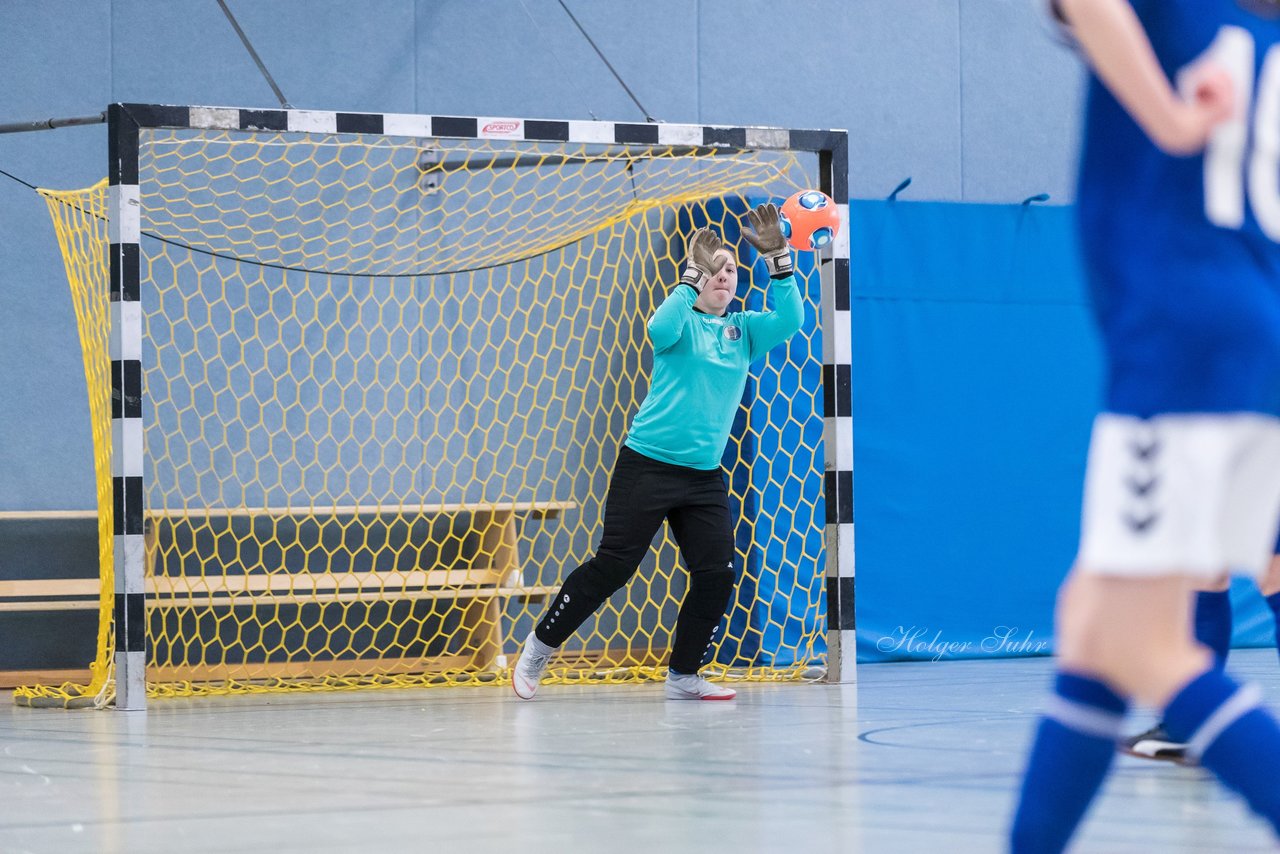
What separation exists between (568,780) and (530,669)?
98.1 inches

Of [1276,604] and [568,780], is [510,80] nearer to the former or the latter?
[568,780]

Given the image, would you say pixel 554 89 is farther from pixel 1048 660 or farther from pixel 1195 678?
pixel 1195 678

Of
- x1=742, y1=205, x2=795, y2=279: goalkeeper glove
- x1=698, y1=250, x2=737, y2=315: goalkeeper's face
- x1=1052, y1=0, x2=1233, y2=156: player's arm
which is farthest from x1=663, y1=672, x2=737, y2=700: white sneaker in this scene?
x1=1052, y1=0, x2=1233, y2=156: player's arm

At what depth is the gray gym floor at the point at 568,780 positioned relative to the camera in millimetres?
2816

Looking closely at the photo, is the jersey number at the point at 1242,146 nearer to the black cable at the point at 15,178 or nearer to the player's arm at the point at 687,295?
the player's arm at the point at 687,295

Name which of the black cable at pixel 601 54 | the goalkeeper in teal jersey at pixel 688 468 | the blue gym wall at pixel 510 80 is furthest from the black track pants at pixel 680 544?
the blue gym wall at pixel 510 80

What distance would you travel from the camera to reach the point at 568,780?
11.8 feet

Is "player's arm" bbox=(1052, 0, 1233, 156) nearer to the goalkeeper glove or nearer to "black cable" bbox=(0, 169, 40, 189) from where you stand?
the goalkeeper glove

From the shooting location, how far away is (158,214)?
7762 mm

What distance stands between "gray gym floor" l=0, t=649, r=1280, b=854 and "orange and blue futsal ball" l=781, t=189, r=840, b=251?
1.62 meters

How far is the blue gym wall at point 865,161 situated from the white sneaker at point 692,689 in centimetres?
234

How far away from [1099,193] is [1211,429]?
329 millimetres

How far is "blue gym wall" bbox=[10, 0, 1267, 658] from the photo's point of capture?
25.0 ft

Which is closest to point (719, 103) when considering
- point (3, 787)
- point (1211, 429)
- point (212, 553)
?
point (212, 553)
